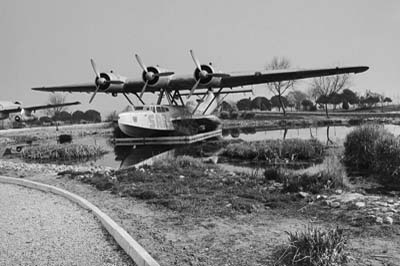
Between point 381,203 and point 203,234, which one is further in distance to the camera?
point 381,203

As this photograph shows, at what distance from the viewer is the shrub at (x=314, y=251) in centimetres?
339

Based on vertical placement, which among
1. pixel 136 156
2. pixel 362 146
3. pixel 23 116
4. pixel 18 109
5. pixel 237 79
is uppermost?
pixel 237 79

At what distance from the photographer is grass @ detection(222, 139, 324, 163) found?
47.4 ft

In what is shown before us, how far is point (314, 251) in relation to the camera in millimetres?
3436

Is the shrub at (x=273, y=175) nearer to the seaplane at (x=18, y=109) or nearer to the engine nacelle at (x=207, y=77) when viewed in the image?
the engine nacelle at (x=207, y=77)

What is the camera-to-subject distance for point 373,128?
1338 centimetres

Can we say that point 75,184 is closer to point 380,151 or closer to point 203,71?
point 380,151

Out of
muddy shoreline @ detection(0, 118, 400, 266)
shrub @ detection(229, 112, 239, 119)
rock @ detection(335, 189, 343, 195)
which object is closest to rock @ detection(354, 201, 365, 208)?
muddy shoreline @ detection(0, 118, 400, 266)

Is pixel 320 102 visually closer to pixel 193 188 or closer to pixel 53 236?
pixel 193 188

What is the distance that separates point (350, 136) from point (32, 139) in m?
22.8

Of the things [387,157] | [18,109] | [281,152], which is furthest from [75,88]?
[387,157]

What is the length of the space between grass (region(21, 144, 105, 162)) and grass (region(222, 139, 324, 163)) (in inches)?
289

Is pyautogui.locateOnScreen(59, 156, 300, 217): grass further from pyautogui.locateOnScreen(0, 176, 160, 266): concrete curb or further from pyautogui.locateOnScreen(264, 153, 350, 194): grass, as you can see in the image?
pyautogui.locateOnScreen(0, 176, 160, 266): concrete curb

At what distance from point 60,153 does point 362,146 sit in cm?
1382
